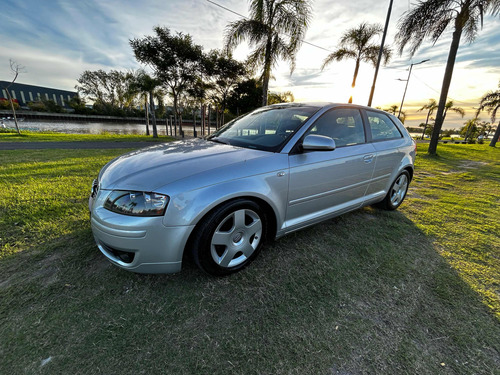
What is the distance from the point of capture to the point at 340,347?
55.6 inches

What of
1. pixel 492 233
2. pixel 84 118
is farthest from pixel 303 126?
pixel 84 118

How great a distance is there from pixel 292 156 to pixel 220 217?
2.88 ft

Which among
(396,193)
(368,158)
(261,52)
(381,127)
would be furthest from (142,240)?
(261,52)

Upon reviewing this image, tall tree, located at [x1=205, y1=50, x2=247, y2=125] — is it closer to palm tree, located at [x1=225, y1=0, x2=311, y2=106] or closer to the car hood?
palm tree, located at [x1=225, y1=0, x2=311, y2=106]

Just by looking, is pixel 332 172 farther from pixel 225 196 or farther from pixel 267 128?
pixel 225 196

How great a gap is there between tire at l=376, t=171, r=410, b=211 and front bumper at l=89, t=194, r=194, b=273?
307 centimetres

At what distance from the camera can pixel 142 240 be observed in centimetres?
158

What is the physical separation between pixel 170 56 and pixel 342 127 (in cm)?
1859

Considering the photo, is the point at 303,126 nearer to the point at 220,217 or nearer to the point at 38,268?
the point at 220,217

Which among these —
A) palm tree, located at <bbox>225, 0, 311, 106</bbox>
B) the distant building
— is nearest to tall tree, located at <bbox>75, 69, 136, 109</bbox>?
the distant building

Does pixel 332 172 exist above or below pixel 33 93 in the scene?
below

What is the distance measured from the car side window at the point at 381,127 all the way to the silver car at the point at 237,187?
0.03 metres

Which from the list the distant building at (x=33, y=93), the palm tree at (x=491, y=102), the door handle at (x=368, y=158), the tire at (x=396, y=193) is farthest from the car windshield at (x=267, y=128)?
the distant building at (x=33, y=93)

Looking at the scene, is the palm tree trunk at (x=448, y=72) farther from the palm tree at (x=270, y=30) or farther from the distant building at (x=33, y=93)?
the distant building at (x=33, y=93)
